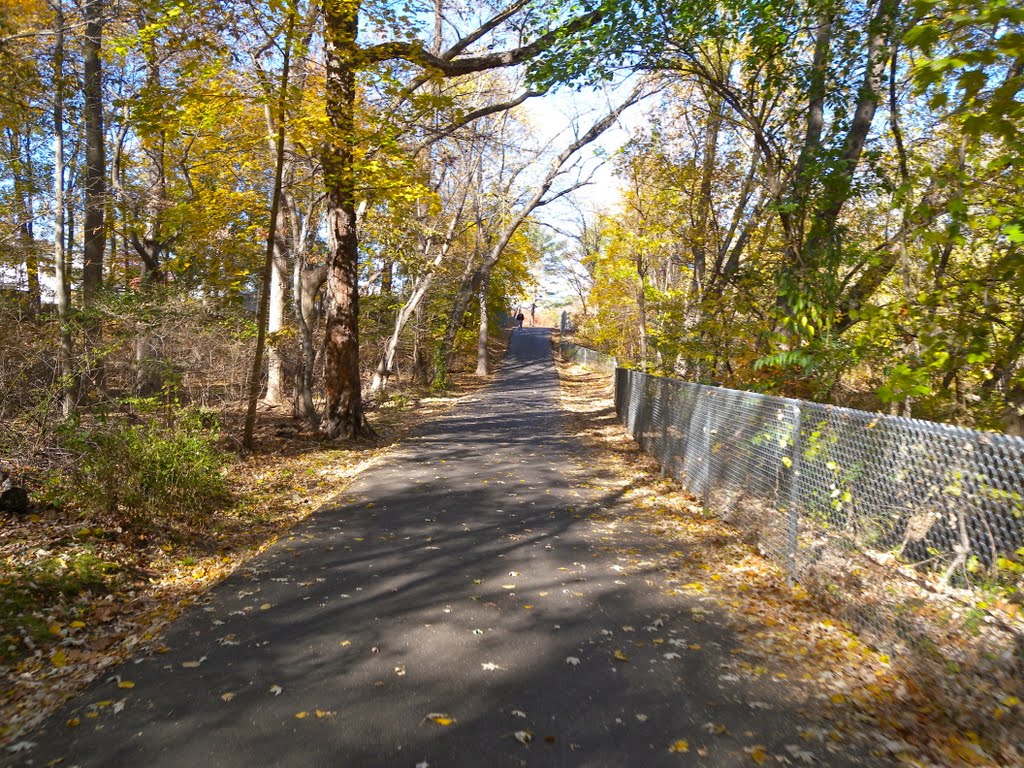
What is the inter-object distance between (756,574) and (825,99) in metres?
7.63

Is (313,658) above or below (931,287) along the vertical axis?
below

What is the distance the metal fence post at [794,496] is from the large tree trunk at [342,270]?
818 cm

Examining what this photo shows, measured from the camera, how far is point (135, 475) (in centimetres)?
634


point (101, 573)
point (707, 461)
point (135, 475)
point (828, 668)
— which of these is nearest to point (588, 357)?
point (707, 461)

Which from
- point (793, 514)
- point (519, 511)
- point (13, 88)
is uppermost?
point (13, 88)

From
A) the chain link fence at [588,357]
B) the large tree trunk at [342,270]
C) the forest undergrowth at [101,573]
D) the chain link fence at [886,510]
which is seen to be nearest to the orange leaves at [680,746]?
the chain link fence at [886,510]

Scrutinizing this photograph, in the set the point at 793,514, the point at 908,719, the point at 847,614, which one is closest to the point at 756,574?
the point at 793,514

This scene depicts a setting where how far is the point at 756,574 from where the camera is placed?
6164mm

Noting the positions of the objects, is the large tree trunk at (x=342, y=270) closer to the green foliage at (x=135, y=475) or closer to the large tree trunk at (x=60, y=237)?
the large tree trunk at (x=60, y=237)

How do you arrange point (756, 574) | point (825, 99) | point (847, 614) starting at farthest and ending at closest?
point (825, 99) < point (756, 574) < point (847, 614)

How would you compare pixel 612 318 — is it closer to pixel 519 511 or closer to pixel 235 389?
pixel 235 389

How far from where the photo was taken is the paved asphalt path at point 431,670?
3287mm

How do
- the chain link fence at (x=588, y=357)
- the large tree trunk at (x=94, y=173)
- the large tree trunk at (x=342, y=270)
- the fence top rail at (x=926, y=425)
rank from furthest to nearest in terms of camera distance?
the chain link fence at (x=588, y=357)
the large tree trunk at (x=94, y=173)
the large tree trunk at (x=342, y=270)
the fence top rail at (x=926, y=425)

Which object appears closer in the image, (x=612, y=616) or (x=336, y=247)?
(x=612, y=616)
